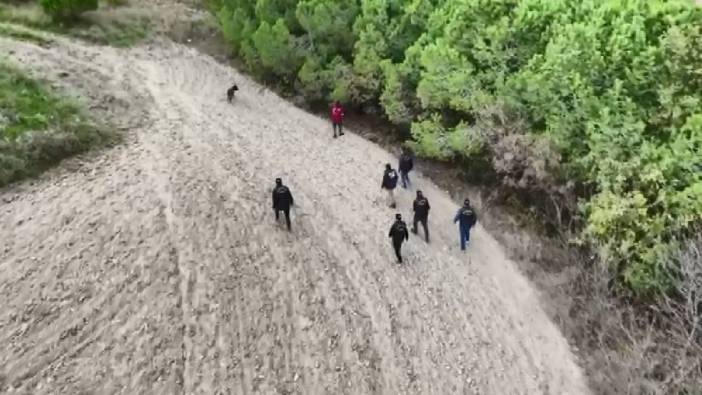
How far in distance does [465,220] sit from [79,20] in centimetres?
2308

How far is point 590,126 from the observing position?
741 inches

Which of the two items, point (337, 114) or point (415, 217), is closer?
point (415, 217)

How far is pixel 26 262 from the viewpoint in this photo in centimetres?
1662

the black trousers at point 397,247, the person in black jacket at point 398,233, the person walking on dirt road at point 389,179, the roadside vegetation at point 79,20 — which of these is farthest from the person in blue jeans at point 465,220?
the roadside vegetation at point 79,20

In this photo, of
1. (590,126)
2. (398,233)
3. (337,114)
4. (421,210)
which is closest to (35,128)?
(337,114)

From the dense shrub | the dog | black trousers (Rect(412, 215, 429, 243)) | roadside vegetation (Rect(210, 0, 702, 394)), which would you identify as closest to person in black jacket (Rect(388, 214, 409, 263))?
black trousers (Rect(412, 215, 429, 243))

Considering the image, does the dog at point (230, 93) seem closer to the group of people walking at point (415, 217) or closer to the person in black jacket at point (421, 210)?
the group of people walking at point (415, 217)

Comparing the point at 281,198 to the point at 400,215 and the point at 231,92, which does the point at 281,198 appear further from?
the point at 231,92

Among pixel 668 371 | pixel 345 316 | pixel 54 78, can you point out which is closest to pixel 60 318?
pixel 345 316

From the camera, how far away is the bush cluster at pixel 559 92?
17297 mm

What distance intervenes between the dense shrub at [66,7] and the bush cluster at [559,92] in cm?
948

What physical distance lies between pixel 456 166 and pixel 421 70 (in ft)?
12.7

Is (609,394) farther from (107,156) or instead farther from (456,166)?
(107,156)

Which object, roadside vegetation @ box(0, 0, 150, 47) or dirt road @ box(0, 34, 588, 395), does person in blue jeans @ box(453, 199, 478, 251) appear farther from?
roadside vegetation @ box(0, 0, 150, 47)
